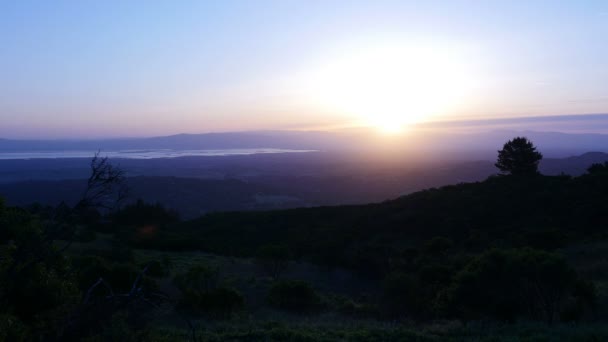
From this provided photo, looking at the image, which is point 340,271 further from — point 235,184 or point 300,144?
point 300,144

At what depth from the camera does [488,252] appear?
8938 millimetres

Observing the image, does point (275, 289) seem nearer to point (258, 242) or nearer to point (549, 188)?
point (258, 242)

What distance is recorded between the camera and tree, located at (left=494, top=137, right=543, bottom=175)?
3006cm

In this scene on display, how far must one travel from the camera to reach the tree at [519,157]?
30062 millimetres

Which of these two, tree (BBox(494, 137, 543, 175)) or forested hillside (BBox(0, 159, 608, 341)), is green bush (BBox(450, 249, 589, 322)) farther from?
tree (BBox(494, 137, 543, 175))

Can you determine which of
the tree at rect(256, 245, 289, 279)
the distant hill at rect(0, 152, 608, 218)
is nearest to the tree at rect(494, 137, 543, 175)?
the distant hill at rect(0, 152, 608, 218)

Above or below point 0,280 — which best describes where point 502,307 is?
below

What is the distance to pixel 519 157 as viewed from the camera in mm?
30250

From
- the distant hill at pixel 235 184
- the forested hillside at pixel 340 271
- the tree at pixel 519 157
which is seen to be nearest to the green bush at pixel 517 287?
the forested hillside at pixel 340 271

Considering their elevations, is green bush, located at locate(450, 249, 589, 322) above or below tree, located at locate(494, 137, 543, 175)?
below

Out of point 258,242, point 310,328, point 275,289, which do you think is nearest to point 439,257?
point 275,289

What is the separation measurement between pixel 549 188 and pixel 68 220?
24398 mm

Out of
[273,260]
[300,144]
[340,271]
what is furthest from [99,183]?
[300,144]

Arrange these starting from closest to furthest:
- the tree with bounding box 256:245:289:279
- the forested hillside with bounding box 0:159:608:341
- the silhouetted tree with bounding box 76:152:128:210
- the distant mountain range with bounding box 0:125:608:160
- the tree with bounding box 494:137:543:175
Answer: the silhouetted tree with bounding box 76:152:128:210, the forested hillside with bounding box 0:159:608:341, the tree with bounding box 256:245:289:279, the tree with bounding box 494:137:543:175, the distant mountain range with bounding box 0:125:608:160
